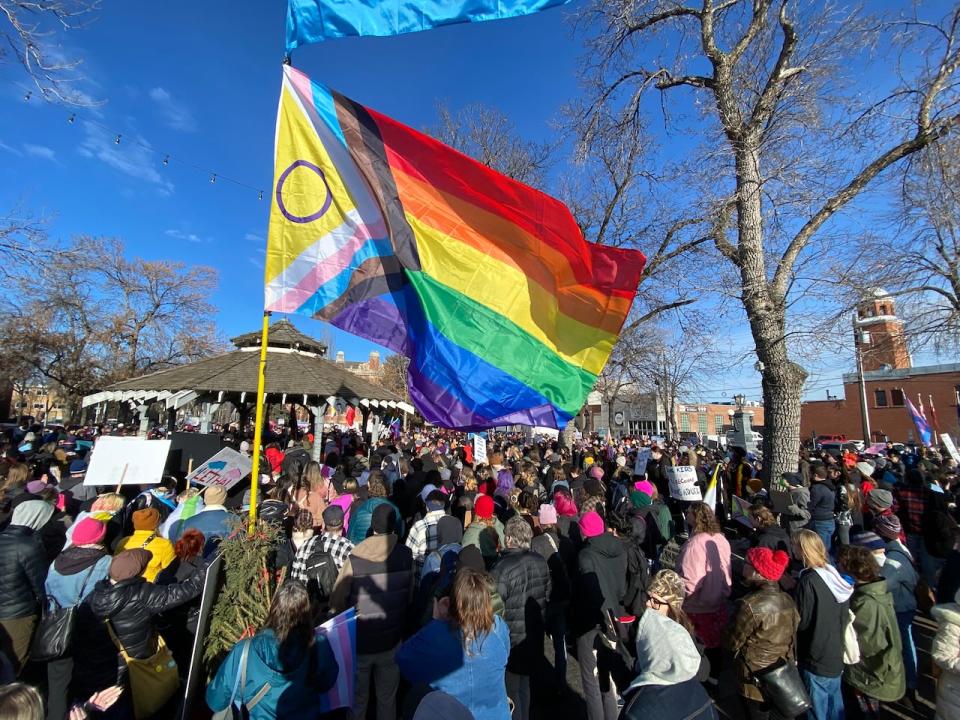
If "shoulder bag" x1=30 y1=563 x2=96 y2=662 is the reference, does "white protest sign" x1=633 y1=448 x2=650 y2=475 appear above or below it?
above

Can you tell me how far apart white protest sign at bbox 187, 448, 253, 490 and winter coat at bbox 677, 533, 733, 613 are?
20.3 feet

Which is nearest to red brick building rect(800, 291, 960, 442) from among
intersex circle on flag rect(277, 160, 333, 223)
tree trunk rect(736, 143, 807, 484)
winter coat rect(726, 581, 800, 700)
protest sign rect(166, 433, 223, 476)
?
tree trunk rect(736, 143, 807, 484)

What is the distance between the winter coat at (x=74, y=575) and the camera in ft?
11.9

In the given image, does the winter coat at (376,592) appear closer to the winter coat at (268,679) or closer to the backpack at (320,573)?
the backpack at (320,573)

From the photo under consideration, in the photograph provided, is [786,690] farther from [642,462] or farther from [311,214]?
[642,462]

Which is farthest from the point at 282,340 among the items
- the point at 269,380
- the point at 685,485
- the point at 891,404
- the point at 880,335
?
the point at 891,404

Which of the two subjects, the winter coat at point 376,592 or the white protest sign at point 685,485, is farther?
the white protest sign at point 685,485

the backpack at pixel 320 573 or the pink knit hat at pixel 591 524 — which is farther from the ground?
the pink knit hat at pixel 591 524

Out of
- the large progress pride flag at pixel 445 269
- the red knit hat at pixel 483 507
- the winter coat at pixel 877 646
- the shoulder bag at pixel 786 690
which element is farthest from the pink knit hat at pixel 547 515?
the winter coat at pixel 877 646

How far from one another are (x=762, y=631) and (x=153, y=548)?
497 cm

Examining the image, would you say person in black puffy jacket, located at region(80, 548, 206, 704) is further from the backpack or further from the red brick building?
the red brick building

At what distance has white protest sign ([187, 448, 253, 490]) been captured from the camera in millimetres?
7367

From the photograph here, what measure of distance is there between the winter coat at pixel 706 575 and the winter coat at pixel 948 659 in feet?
5.31

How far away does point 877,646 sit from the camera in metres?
3.81
